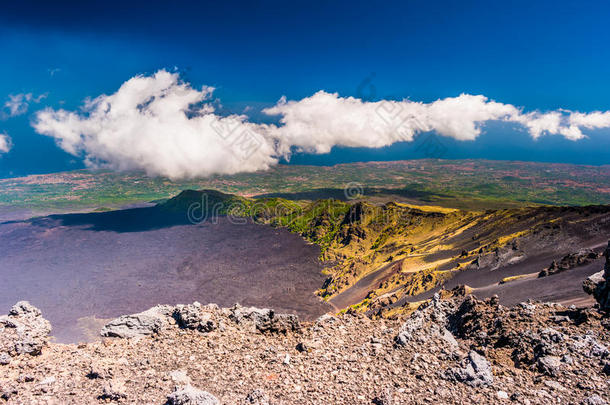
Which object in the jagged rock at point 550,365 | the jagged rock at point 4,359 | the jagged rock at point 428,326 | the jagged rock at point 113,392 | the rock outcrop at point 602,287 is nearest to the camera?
the jagged rock at point 113,392

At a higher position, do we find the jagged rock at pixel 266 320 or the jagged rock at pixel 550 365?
the jagged rock at pixel 550 365

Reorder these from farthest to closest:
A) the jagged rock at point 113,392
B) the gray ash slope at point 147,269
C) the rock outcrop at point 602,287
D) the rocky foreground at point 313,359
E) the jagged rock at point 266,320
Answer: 1. the gray ash slope at point 147,269
2. the jagged rock at point 266,320
3. the rock outcrop at point 602,287
4. the rocky foreground at point 313,359
5. the jagged rock at point 113,392

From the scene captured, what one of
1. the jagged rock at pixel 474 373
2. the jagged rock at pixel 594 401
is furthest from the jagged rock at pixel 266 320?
the jagged rock at pixel 594 401

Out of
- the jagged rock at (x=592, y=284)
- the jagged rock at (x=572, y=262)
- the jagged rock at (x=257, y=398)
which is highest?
the jagged rock at (x=592, y=284)

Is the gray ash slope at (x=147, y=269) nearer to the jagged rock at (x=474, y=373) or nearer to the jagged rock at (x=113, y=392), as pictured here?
the jagged rock at (x=474, y=373)

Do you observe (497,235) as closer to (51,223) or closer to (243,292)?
(243,292)

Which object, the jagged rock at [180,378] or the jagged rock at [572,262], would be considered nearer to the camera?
the jagged rock at [180,378]

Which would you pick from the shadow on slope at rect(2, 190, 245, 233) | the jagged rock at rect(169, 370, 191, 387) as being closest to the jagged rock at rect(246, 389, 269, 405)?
the jagged rock at rect(169, 370, 191, 387)

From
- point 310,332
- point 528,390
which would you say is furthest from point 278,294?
point 528,390
